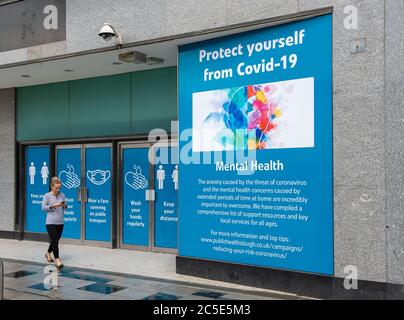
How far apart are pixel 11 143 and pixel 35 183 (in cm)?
134

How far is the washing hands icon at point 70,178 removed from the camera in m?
11.8

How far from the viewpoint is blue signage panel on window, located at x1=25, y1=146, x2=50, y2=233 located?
1238 cm

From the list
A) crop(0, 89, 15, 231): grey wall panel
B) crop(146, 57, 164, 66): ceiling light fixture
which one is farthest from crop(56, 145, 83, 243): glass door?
crop(146, 57, 164, 66): ceiling light fixture

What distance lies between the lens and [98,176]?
11.5 meters

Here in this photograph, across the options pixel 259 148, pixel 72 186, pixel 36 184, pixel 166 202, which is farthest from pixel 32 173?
pixel 259 148

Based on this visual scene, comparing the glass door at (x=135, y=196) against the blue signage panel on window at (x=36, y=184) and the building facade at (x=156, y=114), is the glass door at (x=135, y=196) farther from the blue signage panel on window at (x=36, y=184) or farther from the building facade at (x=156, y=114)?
the blue signage panel on window at (x=36, y=184)

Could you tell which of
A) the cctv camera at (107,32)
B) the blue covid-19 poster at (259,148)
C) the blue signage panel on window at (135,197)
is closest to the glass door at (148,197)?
the blue signage panel on window at (135,197)

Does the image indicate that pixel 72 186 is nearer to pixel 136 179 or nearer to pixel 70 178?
pixel 70 178

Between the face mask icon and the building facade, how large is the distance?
0.14ft

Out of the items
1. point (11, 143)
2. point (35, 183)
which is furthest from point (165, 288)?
point (11, 143)

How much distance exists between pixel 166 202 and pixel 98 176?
2.03m

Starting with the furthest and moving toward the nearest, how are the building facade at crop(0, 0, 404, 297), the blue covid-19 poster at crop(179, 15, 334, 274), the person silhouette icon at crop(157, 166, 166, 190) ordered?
the person silhouette icon at crop(157, 166, 166, 190) < the blue covid-19 poster at crop(179, 15, 334, 274) < the building facade at crop(0, 0, 404, 297)

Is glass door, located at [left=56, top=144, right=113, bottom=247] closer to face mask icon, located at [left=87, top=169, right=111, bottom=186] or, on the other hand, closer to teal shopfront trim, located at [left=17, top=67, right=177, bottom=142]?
face mask icon, located at [left=87, top=169, right=111, bottom=186]
